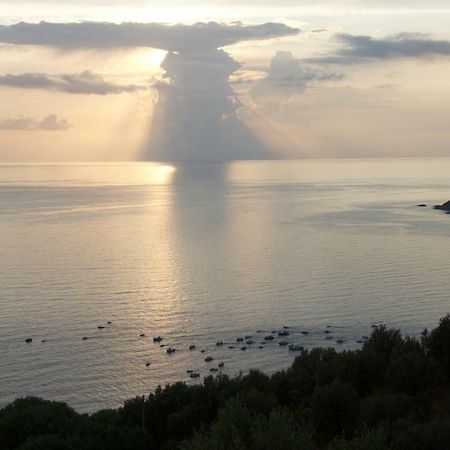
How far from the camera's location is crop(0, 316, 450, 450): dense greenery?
26984 mm

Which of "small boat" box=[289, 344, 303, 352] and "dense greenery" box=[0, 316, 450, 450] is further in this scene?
"small boat" box=[289, 344, 303, 352]

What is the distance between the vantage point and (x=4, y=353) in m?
57.5

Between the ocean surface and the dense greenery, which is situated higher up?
the dense greenery

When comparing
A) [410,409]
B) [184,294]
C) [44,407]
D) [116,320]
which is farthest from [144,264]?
[410,409]

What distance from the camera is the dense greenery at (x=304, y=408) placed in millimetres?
26984

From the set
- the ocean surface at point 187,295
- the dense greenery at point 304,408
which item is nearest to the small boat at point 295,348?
the ocean surface at point 187,295

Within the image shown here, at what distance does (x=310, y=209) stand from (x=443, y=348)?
495ft

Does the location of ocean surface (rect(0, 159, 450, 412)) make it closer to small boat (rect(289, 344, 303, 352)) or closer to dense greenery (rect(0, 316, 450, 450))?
small boat (rect(289, 344, 303, 352))

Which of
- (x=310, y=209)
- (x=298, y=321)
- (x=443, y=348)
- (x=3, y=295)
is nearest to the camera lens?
(x=443, y=348)

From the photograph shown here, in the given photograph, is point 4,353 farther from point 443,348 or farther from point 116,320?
point 443,348

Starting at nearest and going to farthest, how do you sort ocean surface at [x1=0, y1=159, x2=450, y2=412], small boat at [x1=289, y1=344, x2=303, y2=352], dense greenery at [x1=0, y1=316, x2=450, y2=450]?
dense greenery at [x1=0, y1=316, x2=450, y2=450]
ocean surface at [x1=0, y1=159, x2=450, y2=412]
small boat at [x1=289, y1=344, x2=303, y2=352]

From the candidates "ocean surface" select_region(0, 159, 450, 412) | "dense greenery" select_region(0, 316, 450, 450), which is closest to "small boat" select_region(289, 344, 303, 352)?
"ocean surface" select_region(0, 159, 450, 412)

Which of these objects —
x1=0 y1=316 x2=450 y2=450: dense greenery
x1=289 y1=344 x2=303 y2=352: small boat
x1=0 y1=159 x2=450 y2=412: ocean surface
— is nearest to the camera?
x1=0 y1=316 x2=450 y2=450: dense greenery

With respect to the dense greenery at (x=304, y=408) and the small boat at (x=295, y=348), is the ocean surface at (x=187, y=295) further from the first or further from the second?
the dense greenery at (x=304, y=408)
